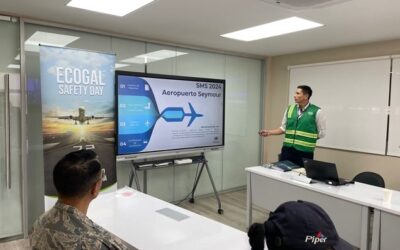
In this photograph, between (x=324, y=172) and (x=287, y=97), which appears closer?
(x=324, y=172)

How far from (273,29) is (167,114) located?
1.73 meters

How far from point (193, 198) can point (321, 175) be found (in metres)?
2.34

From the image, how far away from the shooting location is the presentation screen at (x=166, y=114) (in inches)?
145

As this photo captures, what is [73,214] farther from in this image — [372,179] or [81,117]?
[372,179]

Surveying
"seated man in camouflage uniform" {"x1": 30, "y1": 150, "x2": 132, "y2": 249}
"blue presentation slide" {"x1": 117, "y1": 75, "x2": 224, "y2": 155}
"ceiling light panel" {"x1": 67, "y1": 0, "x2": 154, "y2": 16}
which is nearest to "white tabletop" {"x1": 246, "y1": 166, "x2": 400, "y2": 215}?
"blue presentation slide" {"x1": 117, "y1": 75, "x2": 224, "y2": 155}

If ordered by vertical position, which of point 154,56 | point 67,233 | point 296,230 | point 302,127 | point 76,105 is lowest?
point 67,233

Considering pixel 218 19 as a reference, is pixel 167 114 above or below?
below

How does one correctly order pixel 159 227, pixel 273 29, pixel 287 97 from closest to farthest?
pixel 159 227, pixel 273 29, pixel 287 97

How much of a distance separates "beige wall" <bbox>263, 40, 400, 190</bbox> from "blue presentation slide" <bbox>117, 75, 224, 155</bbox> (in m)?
1.56

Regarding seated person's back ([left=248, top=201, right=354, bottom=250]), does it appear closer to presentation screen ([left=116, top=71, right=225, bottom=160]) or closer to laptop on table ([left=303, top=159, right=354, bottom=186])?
laptop on table ([left=303, top=159, right=354, bottom=186])

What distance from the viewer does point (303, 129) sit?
4.02m

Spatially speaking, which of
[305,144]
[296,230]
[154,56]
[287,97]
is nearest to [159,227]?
[296,230]

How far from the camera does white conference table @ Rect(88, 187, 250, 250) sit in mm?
1691

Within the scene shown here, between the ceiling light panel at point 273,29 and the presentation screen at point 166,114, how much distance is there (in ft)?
2.55
